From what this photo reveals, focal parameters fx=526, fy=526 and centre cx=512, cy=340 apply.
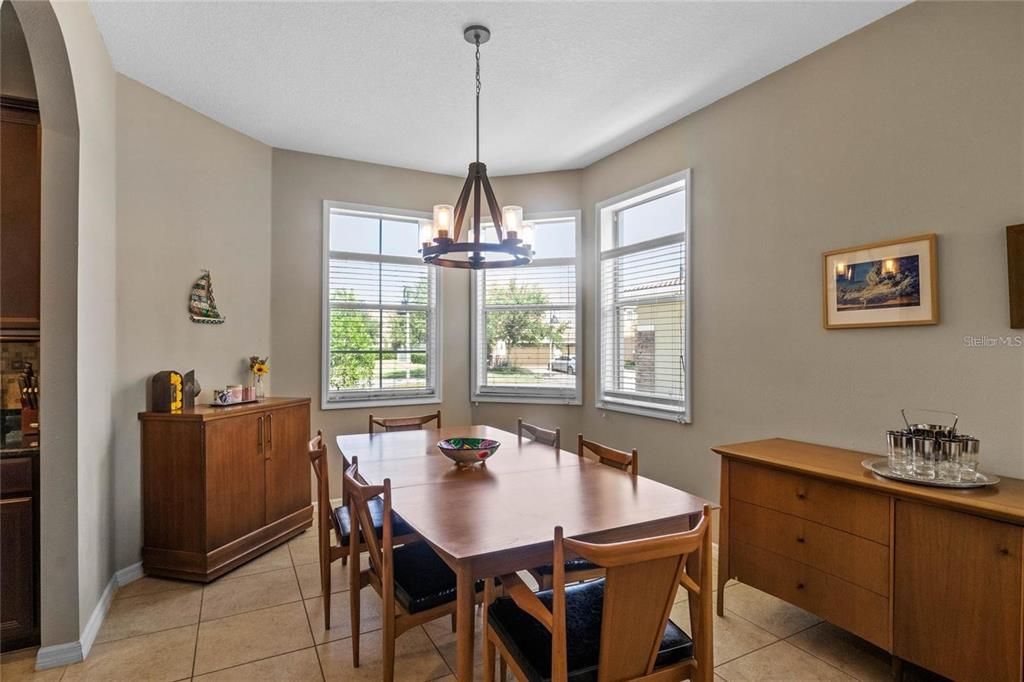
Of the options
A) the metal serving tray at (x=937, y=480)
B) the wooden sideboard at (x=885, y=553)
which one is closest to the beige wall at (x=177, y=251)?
the wooden sideboard at (x=885, y=553)

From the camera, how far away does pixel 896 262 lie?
8.50 feet

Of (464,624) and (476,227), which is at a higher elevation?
(476,227)

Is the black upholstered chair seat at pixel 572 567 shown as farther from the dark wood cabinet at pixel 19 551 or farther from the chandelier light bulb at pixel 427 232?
the dark wood cabinet at pixel 19 551

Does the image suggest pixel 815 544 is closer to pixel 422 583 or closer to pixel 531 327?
pixel 422 583

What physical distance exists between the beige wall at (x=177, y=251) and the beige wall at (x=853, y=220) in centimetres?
320

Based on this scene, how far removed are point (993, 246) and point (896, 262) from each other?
0.37 m

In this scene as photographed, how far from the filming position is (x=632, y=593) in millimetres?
1411

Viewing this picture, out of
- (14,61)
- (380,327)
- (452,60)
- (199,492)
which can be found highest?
(452,60)

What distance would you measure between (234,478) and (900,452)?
3.57m

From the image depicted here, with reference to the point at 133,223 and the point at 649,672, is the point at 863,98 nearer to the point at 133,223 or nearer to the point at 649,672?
the point at 649,672

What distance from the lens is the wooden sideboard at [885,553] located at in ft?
5.98

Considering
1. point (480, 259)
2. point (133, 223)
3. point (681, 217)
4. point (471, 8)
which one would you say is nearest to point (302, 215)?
point (133, 223)

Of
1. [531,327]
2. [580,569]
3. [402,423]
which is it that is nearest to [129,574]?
[402,423]

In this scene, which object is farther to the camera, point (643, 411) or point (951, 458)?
point (643, 411)
